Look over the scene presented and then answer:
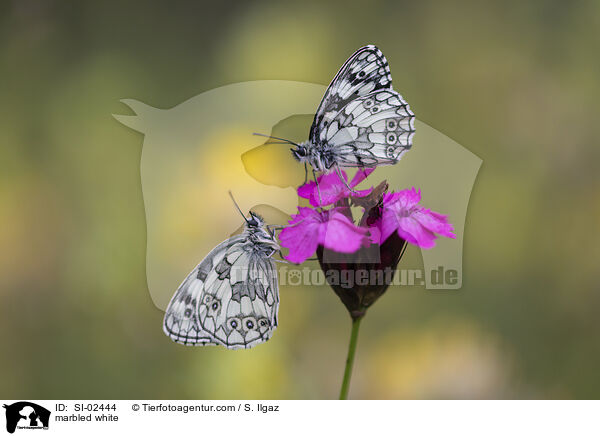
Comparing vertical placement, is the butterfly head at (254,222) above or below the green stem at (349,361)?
above

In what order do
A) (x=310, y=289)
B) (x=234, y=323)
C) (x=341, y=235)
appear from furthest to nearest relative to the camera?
(x=310, y=289) < (x=234, y=323) < (x=341, y=235)

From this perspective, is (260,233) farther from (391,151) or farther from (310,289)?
(310,289)

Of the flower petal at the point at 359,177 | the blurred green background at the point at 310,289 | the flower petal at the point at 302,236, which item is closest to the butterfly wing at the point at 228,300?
the flower petal at the point at 302,236

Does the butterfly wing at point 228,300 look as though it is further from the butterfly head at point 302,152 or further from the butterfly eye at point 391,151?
the butterfly eye at point 391,151
